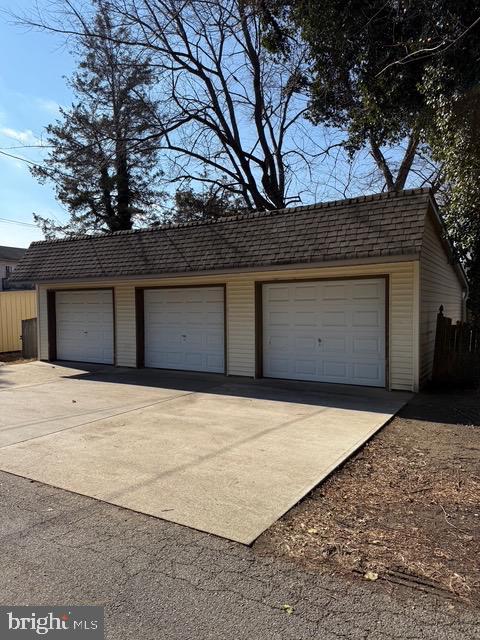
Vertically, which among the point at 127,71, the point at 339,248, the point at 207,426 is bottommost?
the point at 207,426

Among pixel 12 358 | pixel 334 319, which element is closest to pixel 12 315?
pixel 12 358

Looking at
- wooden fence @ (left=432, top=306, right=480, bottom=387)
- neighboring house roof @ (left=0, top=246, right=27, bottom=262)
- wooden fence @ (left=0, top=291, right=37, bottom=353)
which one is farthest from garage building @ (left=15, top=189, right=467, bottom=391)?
neighboring house roof @ (left=0, top=246, right=27, bottom=262)

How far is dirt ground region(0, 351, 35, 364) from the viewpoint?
16145mm

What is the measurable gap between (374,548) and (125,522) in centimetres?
192

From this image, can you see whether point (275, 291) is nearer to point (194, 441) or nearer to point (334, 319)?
point (334, 319)

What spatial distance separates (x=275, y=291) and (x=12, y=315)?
40.8 ft

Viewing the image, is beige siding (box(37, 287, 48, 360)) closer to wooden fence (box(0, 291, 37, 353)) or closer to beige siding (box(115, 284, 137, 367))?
beige siding (box(115, 284, 137, 367))

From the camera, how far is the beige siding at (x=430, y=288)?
31.9 feet

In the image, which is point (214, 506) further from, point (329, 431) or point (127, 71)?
point (127, 71)

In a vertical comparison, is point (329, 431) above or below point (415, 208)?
below

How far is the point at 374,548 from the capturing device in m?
3.34

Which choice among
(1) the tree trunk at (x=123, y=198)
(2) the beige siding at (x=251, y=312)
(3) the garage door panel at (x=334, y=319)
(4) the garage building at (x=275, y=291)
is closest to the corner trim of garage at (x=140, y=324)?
(4) the garage building at (x=275, y=291)

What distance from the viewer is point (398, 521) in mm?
3766

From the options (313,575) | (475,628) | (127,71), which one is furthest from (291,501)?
(127,71)
